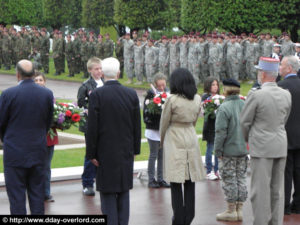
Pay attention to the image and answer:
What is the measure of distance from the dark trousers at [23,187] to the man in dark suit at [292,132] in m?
3.26

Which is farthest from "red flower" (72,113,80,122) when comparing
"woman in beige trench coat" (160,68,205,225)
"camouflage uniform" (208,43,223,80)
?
"camouflage uniform" (208,43,223,80)

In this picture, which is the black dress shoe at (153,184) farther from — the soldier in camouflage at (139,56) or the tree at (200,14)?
the tree at (200,14)

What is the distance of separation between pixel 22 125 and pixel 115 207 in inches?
52.0

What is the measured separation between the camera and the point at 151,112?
1023 cm

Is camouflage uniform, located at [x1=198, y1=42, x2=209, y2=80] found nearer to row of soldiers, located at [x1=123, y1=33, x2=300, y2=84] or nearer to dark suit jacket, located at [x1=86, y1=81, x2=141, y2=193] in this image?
row of soldiers, located at [x1=123, y1=33, x2=300, y2=84]

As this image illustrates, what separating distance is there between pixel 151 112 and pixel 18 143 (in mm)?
3281

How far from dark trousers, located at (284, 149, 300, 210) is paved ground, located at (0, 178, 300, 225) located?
217mm

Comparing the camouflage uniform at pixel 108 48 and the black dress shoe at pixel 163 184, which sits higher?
the camouflage uniform at pixel 108 48

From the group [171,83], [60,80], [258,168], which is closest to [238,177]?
[258,168]

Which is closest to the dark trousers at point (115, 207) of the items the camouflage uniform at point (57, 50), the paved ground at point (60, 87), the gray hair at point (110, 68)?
the gray hair at point (110, 68)

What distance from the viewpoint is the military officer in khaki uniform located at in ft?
25.0

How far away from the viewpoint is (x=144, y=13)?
34875mm

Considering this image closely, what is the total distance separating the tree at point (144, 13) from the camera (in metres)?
34.9

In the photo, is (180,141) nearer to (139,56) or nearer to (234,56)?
(234,56)
